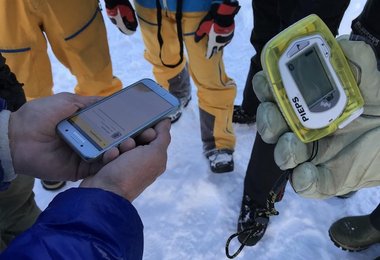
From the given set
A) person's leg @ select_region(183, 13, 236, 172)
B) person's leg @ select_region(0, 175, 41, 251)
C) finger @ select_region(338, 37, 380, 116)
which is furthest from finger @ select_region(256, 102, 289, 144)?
person's leg @ select_region(0, 175, 41, 251)

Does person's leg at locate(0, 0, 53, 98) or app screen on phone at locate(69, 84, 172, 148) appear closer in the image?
app screen on phone at locate(69, 84, 172, 148)

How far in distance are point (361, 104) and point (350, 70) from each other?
0.07m

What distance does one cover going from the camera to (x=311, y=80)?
819 millimetres

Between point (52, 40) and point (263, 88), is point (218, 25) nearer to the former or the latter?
point (263, 88)

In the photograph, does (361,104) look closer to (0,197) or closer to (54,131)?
(54,131)

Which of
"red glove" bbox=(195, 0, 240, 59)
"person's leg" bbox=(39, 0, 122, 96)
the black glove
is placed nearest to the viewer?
the black glove

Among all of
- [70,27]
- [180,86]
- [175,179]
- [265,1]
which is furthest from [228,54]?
[70,27]

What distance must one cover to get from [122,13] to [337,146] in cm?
84

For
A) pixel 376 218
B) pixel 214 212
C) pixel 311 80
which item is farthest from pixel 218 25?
pixel 376 218

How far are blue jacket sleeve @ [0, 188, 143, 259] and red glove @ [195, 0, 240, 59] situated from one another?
658 mm

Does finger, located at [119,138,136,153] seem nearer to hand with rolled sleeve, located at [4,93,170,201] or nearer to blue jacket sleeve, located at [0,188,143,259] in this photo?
hand with rolled sleeve, located at [4,93,170,201]

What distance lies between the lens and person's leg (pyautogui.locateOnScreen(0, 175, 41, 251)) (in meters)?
1.15

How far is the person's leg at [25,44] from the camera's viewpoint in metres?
1.18


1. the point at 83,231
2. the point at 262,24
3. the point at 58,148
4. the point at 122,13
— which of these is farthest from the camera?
the point at 262,24
